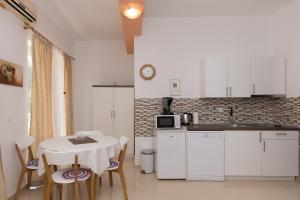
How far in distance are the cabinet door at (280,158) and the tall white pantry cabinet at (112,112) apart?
2807mm

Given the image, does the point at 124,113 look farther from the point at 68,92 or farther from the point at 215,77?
the point at 215,77

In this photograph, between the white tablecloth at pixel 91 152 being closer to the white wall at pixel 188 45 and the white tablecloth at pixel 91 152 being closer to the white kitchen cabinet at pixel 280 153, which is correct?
the white wall at pixel 188 45

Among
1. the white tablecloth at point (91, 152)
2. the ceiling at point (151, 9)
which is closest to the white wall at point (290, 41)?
the ceiling at point (151, 9)

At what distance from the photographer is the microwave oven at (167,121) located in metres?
3.95

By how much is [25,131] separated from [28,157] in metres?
0.39

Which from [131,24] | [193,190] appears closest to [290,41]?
[131,24]

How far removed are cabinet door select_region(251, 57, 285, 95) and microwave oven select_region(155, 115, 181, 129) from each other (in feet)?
4.74

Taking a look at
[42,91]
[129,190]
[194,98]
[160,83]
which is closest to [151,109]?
[160,83]

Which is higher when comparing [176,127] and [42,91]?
[42,91]

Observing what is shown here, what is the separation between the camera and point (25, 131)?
3508 millimetres

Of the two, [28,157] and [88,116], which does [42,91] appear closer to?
[28,157]

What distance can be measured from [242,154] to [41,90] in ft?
11.2

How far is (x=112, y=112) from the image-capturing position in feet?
17.8

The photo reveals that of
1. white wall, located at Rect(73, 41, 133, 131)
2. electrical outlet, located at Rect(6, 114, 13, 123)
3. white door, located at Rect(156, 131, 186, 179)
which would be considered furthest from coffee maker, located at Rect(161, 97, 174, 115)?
electrical outlet, located at Rect(6, 114, 13, 123)
